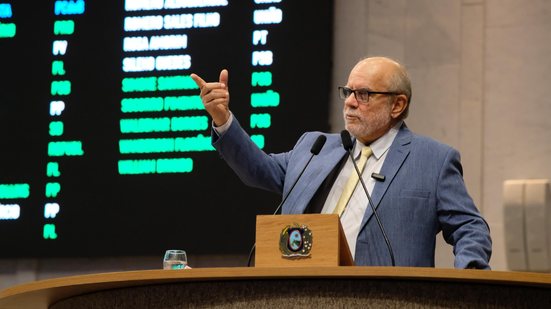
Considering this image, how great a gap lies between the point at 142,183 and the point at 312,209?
6.96ft

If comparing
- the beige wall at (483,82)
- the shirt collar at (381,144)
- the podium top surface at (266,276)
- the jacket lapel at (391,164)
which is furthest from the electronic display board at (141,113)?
the podium top surface at (266,276)

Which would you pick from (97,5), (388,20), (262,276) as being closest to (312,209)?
(262,276)

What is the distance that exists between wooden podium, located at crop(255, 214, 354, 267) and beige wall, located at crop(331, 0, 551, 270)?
238cm

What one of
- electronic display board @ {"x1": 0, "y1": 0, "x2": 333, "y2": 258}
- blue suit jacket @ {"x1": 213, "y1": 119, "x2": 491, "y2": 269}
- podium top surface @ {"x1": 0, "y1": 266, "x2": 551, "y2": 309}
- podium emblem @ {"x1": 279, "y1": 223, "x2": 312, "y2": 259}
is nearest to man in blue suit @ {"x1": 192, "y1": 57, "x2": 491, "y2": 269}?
blue suit jacket @ {"x1": 213, "y1": 119, "x2": 491, "y2": 269}

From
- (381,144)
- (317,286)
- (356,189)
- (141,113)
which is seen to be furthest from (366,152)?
(141,113)

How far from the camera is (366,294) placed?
221cm

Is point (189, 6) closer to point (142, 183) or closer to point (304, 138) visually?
point (142, 183)

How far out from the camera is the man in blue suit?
10.1ft

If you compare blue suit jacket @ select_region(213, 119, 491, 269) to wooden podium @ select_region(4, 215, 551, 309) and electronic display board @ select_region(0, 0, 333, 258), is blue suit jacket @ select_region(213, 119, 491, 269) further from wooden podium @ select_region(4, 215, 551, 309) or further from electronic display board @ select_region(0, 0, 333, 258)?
electronic display board @ select_region(0, 0, 333, 258)

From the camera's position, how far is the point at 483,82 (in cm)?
479

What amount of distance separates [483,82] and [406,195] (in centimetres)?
179

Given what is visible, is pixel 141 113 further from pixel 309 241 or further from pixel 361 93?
pixel 309 241

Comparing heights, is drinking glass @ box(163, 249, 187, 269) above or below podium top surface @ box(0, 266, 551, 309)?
below

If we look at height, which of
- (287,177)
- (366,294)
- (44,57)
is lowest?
(366,294)
